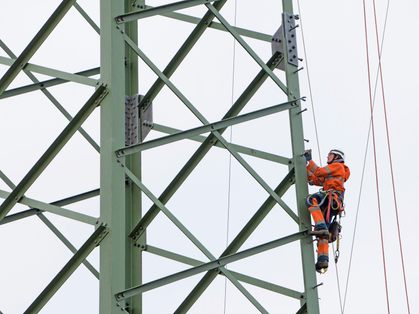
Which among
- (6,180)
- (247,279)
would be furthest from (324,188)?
(6,180)

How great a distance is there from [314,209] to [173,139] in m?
2.22

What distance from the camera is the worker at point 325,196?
485 inches

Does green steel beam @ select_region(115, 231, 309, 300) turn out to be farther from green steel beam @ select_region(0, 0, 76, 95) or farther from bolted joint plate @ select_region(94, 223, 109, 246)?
green steel beam @ select_region(0, 0, 76, 95)

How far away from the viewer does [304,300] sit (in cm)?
1184

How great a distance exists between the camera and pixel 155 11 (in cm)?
1254

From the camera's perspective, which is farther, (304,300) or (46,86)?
(46,86)

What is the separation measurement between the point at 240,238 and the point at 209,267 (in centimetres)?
98

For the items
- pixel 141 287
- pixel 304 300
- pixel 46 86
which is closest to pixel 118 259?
pixel 141 287

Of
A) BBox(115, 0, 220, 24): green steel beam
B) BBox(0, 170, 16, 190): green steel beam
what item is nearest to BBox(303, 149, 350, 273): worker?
BBox(115, 0, 220, 24): green steel beam

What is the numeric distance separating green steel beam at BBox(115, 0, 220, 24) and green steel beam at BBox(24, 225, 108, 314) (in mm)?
2996

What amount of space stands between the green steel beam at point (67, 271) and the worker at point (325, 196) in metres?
3.04

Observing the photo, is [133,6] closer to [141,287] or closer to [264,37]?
[264,37]

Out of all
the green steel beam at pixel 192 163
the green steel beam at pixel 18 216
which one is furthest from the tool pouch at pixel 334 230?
the green steel beam at pixel 18 216

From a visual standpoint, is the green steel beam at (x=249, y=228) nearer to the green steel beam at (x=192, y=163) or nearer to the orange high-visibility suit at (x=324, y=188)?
the orange high-visibility suit at (x=324, y=188)
